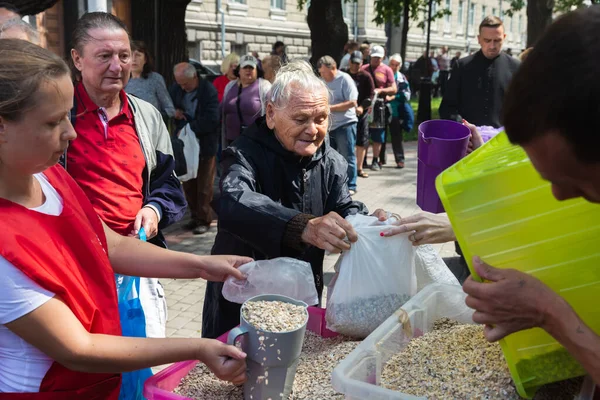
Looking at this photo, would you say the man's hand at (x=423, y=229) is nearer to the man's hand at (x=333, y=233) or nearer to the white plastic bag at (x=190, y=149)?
the man's hand at (x=333, y=233)

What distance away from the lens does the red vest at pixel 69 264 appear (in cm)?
135

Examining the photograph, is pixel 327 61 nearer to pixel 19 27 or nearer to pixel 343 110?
pixel 343 110

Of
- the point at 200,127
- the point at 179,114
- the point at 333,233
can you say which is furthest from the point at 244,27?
the point at 333,233

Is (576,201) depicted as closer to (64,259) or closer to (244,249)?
(64,259)

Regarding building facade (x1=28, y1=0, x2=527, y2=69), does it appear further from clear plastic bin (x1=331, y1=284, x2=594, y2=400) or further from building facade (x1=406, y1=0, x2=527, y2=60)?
clear plastic bin (x1=331, y1=284, x2=594, y2=400)

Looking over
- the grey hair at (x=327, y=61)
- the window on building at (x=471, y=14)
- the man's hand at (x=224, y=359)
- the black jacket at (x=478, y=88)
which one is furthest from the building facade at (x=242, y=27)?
the man's hand at (x=224, y=359)

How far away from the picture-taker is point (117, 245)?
1.92m

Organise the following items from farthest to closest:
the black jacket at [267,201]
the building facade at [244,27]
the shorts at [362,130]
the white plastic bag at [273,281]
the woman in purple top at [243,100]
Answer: the building facade at [244,27] < the shorts at [362,130] < the woman in purple top at [243,100] < the black jacket at [267,201] < the white plastic bag at [273,281]

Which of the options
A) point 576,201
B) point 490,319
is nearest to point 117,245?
point 490,319

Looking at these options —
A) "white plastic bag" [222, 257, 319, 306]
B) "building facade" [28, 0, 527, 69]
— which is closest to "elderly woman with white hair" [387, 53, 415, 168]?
"building facade" [28, 0, 527, 69]

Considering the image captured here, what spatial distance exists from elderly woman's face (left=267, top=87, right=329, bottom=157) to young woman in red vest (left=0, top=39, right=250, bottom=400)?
3.21 feet

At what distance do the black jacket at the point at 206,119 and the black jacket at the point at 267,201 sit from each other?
460 cm

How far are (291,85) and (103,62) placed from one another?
3.18 feet

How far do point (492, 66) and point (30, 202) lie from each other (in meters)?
5.29
